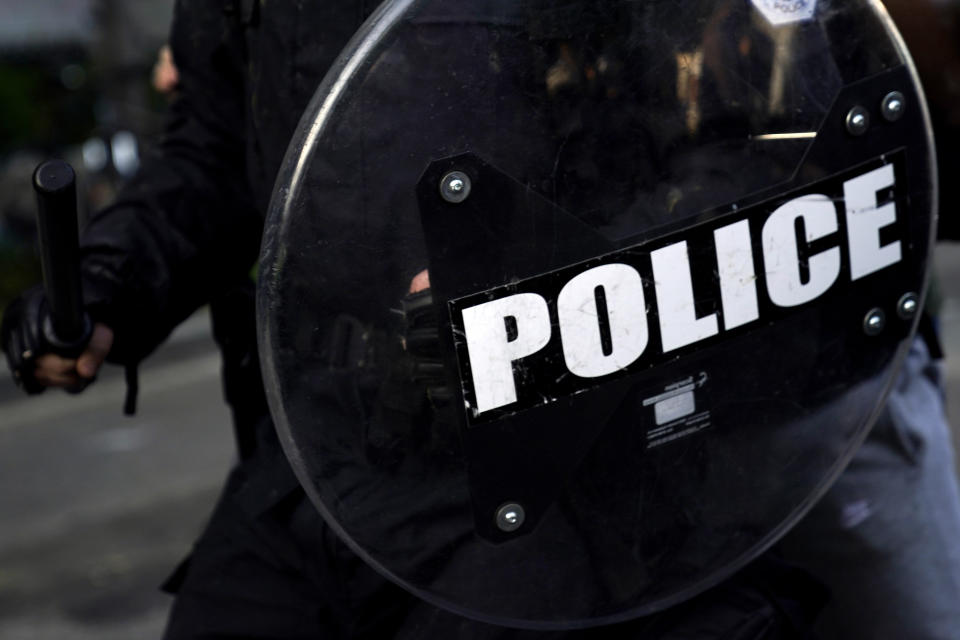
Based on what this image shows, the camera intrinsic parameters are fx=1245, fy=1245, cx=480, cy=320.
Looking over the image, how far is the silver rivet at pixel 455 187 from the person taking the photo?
99 cm

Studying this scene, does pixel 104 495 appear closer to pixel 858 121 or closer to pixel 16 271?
pixel 16 271

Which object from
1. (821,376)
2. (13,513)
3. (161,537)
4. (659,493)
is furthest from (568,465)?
(13,513)

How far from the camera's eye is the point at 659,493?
1099 mm

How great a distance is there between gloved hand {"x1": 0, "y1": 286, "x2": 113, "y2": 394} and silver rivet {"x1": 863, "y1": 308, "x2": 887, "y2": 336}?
793mm

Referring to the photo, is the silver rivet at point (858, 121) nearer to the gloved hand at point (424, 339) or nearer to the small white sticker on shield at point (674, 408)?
the small white sticker on shield at point (674, 408)

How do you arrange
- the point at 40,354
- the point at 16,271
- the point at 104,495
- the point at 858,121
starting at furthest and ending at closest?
the point at 16,271 → the point at 104,495 → the point at 40,354 → the point at 858,121

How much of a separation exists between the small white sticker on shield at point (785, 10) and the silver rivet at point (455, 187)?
0.99 ft

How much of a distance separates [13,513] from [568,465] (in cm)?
398

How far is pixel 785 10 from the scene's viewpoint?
3.51ft

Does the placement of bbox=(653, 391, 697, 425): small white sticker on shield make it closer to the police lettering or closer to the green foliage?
the police lettering

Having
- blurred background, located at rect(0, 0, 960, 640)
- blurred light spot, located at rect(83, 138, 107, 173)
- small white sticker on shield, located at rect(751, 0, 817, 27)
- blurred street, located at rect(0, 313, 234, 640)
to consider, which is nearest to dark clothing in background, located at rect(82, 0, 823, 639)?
small white sticker on shield, located at rect(751, 0, 817, 27)

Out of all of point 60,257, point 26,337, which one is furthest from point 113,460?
point 60,257

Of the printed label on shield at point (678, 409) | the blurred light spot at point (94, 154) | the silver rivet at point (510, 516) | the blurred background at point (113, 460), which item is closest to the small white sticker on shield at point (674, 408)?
the printed label on shield at point (678, 409)

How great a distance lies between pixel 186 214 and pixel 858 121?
81cm
